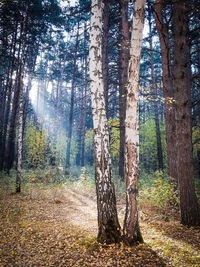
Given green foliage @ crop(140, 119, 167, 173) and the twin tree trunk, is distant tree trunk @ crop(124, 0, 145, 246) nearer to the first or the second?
the twin tree trunk

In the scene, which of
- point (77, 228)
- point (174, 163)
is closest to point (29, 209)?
point (77, 228)

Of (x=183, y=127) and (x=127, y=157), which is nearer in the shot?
(x=127, y=157)

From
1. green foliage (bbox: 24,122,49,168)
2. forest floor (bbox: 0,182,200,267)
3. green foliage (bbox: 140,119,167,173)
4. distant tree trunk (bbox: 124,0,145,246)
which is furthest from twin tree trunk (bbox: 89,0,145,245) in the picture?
green foliage (bbox: 140,119,167,173)

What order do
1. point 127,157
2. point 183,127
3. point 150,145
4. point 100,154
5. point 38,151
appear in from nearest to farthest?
point 127,157 < point 100,154 < point 183,127 < point 38,151 < point 150,145

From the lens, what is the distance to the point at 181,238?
4.32 metres

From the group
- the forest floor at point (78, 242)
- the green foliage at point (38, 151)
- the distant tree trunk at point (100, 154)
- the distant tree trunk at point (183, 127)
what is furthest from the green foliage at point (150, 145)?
the distant tree trunk at point (100, 154)

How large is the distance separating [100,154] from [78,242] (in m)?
2.20

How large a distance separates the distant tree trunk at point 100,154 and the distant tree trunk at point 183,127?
98.4 inches

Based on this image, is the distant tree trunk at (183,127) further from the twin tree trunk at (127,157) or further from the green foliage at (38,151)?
the green foliage at (38,151)

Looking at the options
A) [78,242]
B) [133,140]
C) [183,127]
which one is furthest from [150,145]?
[78,242]

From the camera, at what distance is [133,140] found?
12.5ft

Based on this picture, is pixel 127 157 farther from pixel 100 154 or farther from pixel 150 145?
pixel 150 145

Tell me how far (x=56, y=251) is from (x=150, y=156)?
673 inches

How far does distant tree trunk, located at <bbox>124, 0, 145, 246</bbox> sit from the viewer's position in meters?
3.72
